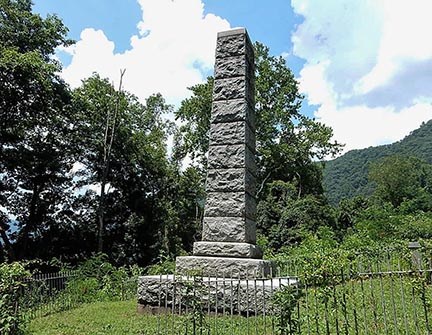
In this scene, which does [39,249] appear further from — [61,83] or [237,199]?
[237,199]

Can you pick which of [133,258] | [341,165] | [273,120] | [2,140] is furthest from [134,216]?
[341,165]

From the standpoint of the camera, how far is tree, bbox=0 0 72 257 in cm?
1627

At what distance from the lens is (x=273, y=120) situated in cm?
2478

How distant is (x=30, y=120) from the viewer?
18078mm

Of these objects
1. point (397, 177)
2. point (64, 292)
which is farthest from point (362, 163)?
point (64, 292)

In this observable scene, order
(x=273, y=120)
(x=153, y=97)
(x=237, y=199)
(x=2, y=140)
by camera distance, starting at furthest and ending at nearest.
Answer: (x=153, y=97) → (x=273, y=120) → (x=2, y=140) → (x=237, y=199)

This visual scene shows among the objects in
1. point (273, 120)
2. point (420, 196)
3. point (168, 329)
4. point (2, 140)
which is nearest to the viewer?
point (168, 329)

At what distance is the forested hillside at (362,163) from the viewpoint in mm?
60250

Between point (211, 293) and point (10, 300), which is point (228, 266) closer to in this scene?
point (211, 293)

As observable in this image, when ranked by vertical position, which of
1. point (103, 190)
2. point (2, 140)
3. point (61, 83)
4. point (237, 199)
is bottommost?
point (237, 199)

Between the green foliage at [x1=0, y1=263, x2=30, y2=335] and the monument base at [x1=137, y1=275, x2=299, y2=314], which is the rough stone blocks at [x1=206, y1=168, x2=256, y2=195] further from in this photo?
the green foliage at [x1=0, y1=263, x2=30, y2=335]

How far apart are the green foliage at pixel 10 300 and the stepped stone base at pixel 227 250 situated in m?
2.73

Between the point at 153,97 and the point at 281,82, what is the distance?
30.4 feet

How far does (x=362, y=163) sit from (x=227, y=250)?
242 ft
